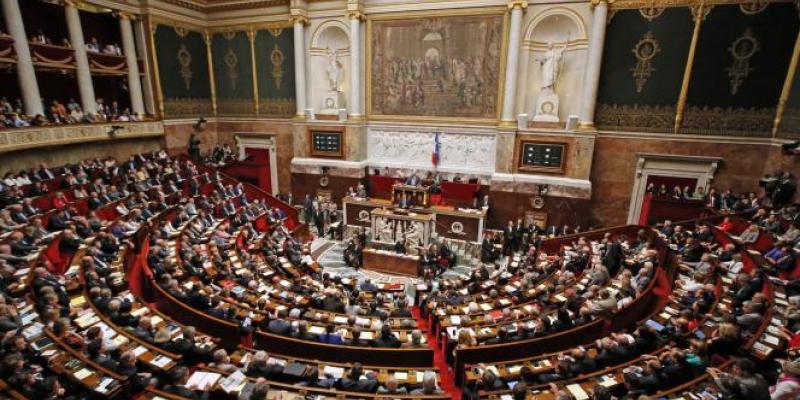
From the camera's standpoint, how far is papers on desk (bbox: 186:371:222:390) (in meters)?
5.82

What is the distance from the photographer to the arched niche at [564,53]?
655 inches

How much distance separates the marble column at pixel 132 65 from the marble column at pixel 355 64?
10.1m

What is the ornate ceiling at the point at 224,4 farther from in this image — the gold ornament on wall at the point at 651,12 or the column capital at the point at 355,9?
the gold ornament on wall at the point at 651,12

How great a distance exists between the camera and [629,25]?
1581 centimetres

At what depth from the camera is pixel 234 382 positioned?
5.93m

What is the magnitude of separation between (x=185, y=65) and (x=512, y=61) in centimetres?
1692

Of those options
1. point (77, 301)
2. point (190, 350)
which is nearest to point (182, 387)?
point (190, 350)

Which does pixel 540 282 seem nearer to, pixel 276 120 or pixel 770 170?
pixel 770 170

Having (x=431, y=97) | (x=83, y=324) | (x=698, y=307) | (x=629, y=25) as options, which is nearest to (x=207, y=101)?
(x=431, y=97)

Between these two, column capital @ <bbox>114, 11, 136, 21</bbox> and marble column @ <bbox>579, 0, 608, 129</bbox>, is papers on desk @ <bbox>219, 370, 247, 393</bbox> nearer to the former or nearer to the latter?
marble column @ <bbox>579, 0, 608, 129</bbox>

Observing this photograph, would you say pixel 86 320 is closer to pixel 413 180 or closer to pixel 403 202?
pixel 403 202

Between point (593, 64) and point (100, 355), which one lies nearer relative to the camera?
point (100, 355)

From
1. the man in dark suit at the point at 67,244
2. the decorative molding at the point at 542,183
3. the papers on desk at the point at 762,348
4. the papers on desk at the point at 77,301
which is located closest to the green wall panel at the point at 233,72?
the man in dark suit at the point at 67,244

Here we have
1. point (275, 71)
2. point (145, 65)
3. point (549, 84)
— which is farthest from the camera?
point (275, 71)
